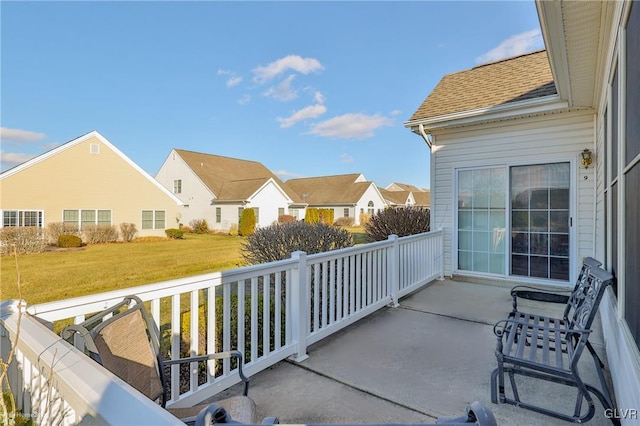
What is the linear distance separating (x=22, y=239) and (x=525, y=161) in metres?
16.6

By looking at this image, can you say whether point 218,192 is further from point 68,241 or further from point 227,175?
point 68,241

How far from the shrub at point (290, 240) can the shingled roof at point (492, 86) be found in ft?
10.4

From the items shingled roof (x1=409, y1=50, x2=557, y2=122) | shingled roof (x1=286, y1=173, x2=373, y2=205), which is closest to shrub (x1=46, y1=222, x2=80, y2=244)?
shingled roof (x1=409, y1=50, x2=557, y2=122)

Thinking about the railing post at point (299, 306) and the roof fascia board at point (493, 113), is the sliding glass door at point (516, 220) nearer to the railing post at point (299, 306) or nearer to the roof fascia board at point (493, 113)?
the roof fascia board at point (493, 113)

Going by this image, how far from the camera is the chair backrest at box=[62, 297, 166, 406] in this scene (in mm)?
1355

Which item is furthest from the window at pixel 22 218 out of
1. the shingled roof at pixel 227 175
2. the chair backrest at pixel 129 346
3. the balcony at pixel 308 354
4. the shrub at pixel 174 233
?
the chair backrest at pixel 129 346

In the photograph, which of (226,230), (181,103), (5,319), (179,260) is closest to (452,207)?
(5,319)

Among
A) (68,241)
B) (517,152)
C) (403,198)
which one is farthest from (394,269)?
(403,198)

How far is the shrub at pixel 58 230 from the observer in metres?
14.1

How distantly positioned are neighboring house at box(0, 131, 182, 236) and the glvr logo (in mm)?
18860

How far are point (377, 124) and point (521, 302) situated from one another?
21.3m

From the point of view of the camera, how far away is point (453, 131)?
20.9ft

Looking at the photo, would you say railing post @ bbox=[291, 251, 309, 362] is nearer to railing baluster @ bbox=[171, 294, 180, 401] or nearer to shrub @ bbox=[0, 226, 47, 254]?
railing baluster @ bbox=[171, 294, 180, 401]

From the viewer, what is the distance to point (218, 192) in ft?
72.4
